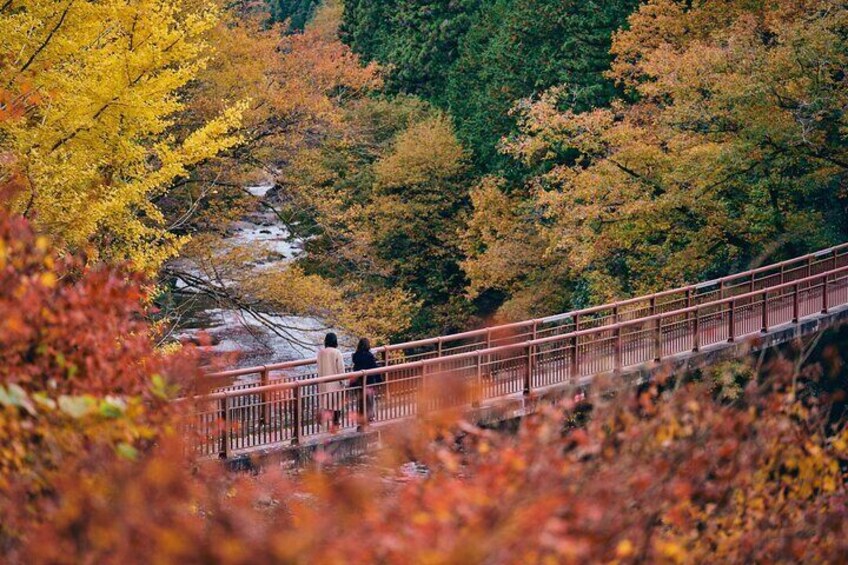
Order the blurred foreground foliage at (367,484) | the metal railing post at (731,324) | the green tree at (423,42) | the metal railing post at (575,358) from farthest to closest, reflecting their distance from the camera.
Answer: the green tree at (423,42) < the metal railing post at (731,324) < the metal railing post at (575,358) < the blurred foreground foliage at (367,484)

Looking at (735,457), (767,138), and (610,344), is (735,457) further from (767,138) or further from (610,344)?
(767,138)

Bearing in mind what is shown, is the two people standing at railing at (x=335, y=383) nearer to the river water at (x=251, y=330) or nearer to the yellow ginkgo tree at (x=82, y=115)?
the yellow ginkgo tree at (x=82, y=115)

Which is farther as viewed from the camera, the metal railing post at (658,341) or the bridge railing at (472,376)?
the metal railing post at (658,341)

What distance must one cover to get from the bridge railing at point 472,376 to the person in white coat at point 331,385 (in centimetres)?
2

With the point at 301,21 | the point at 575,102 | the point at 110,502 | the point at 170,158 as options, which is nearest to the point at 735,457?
the point at 110,502

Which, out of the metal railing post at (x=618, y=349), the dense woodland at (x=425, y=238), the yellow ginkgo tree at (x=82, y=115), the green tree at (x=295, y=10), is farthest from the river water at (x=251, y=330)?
the green tree at (x=295, y=10)

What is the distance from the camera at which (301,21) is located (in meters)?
90.8

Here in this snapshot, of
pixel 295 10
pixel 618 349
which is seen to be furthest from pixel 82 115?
pixel 295 10

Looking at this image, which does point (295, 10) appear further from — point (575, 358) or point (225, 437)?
point (225, 437)

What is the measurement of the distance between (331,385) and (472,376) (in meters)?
2.41

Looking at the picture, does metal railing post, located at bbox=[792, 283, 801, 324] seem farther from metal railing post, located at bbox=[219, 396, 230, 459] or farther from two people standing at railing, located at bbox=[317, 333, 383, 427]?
metal railing post, located at bbox=[219, 396, 230, 459]

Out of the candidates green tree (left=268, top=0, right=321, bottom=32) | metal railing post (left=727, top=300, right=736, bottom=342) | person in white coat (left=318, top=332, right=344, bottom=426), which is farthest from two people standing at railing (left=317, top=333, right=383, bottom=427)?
green tree (left=268, top=0, right=321, bottom=32)

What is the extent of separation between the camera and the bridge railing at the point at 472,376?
47.0 feet

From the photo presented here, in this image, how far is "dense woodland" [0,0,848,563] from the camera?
5809mm
